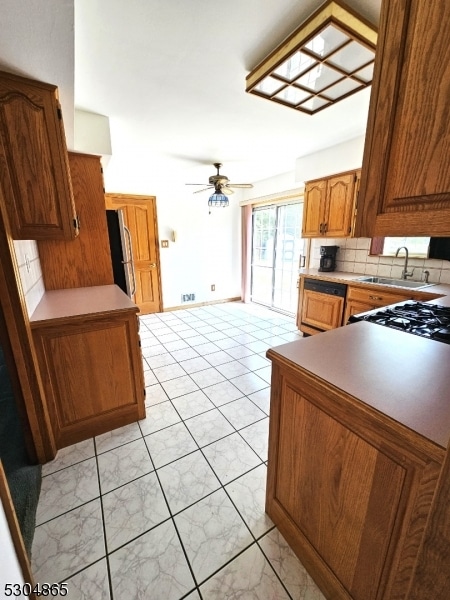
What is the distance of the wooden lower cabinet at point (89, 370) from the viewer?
160cm

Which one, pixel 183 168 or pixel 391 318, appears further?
pixel 183 168

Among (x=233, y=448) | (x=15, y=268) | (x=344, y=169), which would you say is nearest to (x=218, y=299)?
(x=344, y=169)

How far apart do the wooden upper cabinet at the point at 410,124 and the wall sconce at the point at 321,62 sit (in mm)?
870

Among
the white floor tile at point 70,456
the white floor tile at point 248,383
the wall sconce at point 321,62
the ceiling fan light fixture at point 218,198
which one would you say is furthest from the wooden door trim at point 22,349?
the ceiling fan light fixture at point 218,198

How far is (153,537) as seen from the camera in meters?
1.23

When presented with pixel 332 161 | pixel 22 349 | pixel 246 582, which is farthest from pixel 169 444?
pixel 332 161

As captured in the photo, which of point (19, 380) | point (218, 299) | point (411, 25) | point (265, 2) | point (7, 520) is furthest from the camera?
point (218, 299)

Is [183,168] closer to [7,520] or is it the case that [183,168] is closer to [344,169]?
[344,169]

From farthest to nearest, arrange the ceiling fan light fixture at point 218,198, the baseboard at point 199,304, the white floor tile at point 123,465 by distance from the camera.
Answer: the baseboard at point 199,304, the ceiling fan light fixture at point 218,198, the white floor tile at point 123,465

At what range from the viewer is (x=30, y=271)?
1812 mm

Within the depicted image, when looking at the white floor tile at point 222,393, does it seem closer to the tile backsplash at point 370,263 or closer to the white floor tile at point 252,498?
the white floor tile at point 252,498

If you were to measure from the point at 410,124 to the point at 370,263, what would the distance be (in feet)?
A: 9.94

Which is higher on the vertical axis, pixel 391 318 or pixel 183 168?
pixel 183 168

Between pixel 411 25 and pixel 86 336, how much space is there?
1.93 metres
